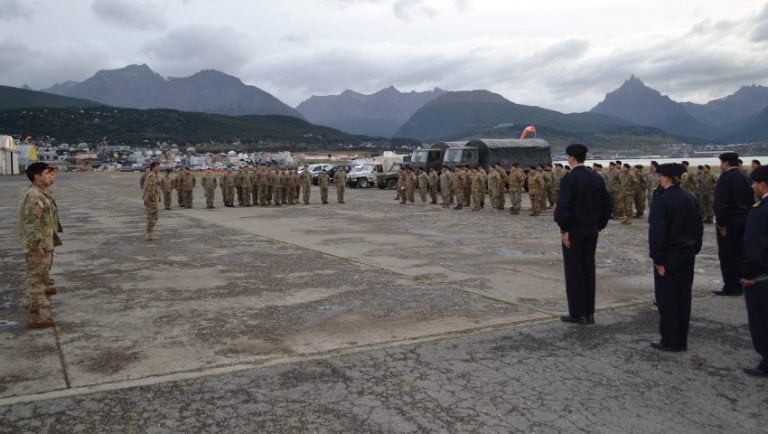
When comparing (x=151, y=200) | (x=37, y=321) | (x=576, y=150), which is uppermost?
(x=576, y=150)

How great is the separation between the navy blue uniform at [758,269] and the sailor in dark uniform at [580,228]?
146 cm

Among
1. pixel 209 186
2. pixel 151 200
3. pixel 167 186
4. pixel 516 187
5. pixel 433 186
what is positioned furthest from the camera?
pixel 433 186

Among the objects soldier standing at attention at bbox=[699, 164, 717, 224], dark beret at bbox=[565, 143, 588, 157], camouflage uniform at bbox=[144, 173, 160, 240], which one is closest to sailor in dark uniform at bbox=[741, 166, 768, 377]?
dark beret at bbox=[565, 143, 588, 157]

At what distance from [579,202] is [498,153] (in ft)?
72.7

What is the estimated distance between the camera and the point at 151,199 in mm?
12180

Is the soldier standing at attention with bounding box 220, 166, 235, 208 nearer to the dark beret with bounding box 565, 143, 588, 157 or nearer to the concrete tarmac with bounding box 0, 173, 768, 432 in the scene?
the concrete tarmac with bounding box 0, 173, 768, 432

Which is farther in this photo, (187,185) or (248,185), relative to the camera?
(248,185)

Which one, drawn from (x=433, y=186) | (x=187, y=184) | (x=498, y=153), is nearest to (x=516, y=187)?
(x=433, y=186)

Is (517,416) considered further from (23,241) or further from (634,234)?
(634,234)

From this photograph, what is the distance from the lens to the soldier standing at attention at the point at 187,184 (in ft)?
67.8

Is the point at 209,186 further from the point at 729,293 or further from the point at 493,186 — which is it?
the point at 729,293

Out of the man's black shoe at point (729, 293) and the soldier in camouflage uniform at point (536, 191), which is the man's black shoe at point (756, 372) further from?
the soldier in camouflage uniform at point (536, 191)

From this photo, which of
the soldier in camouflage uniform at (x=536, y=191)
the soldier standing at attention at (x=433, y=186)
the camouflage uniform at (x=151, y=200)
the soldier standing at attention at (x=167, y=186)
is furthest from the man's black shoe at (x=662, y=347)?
the soldier standing at attention at (x=167, y=186)

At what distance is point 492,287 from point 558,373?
304 cm
